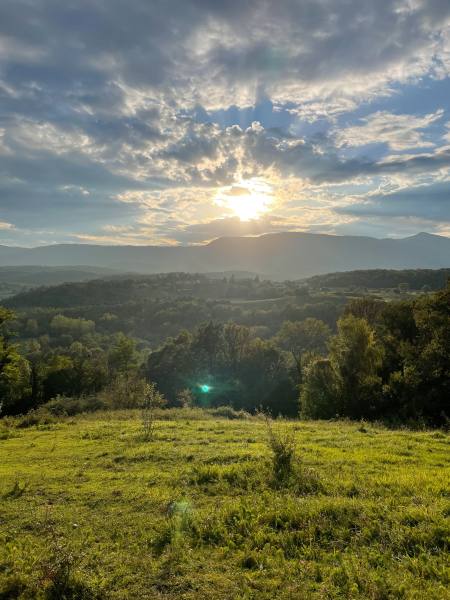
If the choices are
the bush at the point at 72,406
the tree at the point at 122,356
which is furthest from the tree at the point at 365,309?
the tree at the point at 122,356

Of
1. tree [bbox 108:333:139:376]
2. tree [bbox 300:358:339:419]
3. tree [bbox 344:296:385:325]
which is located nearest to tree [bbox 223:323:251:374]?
tree [bbox 108:333:139:376]

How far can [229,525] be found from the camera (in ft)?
31.3

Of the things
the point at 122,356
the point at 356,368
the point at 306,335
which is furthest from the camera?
the point at 306,335

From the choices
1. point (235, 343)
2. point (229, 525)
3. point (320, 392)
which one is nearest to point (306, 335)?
point (235, 343)

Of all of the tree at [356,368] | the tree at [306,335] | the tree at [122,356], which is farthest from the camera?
the tree at [306,335]

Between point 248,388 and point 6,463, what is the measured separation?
2945 inches

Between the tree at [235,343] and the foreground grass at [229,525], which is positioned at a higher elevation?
the foreground grass at [229,525]

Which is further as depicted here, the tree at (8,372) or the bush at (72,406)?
the tree at (8,372)

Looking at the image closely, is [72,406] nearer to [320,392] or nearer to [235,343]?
[320,392]

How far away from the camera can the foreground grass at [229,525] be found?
724 cm

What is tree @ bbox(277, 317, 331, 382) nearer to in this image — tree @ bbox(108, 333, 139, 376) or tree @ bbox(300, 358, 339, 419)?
tree @ bbox(108, 333, 139, 376)

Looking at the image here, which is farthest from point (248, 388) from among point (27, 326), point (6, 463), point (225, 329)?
point (27, 326)

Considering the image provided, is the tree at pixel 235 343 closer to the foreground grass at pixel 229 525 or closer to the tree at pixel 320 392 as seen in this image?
the tree at pixel 320 392

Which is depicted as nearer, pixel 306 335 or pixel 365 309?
→ pixel 365 309
